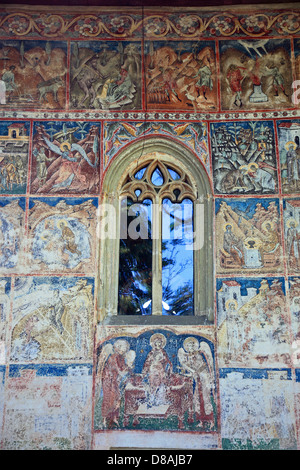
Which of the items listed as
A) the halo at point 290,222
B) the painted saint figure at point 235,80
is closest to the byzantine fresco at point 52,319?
the halo at point 290,222

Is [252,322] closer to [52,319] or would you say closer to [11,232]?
[52,319]

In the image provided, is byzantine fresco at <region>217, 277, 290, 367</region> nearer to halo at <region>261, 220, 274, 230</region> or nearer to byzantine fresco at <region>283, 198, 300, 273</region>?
byzantine fresco at <region>283, 198, 300, 273</region>

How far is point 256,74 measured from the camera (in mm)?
10438

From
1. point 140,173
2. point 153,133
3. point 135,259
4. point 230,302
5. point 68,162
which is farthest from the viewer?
point 140,173

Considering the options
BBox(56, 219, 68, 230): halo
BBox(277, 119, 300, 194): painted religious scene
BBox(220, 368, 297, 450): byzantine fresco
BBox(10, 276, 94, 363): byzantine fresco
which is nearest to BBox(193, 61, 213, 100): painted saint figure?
BBox(277, 119, 300, 194): painted religious scene

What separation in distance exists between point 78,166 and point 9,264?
5.41 ft

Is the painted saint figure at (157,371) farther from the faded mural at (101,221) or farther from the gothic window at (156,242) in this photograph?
the gothic window at (156,242)

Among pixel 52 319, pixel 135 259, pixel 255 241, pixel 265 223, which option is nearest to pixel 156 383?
pixel 52 319

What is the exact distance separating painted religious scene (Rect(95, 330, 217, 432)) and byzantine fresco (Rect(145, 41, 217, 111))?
3.30 m

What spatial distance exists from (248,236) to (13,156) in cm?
340

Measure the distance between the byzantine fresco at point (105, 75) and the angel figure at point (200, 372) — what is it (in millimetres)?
3485

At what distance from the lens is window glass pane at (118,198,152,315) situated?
9648mm

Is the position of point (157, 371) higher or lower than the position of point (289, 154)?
lower
